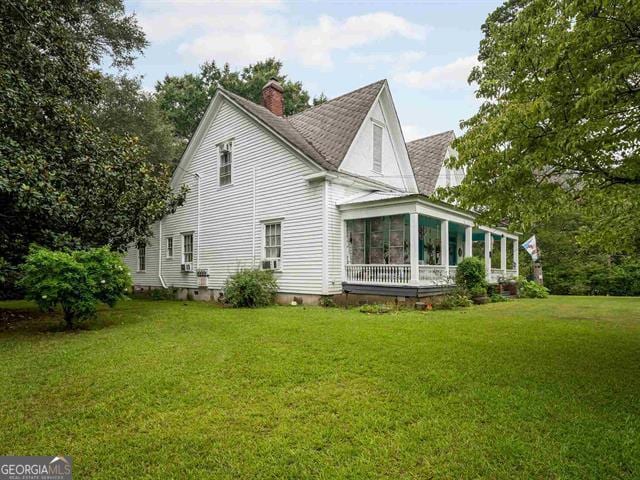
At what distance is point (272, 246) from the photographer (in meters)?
13.5

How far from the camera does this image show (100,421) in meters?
3.39

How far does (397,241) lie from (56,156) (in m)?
10.3

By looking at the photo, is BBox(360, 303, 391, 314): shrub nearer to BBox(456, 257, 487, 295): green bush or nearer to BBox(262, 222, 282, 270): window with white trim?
BBox(456, 257, 487, 295): green bush

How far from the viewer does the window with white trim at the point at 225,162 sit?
15238 millimetres

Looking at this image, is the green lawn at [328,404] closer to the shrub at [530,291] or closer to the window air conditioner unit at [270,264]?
the window air conditioner unit at [270,264]

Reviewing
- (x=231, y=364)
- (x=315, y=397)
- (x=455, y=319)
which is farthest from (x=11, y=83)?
(x=455, y=319)

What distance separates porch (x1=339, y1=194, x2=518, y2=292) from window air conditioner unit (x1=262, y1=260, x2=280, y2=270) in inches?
99.2

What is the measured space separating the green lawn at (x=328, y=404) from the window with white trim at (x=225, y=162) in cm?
947

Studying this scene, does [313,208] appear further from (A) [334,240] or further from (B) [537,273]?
(B) [537,273]

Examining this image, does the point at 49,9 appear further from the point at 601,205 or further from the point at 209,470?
the point at 601,205

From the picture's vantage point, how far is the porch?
1102 centimetres

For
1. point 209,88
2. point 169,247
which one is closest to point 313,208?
point 169,247

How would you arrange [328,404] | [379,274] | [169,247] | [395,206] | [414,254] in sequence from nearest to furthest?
[328,404], [414,254], [395,206], [379,274], [169,247]

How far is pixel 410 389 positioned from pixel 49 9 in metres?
12.5
